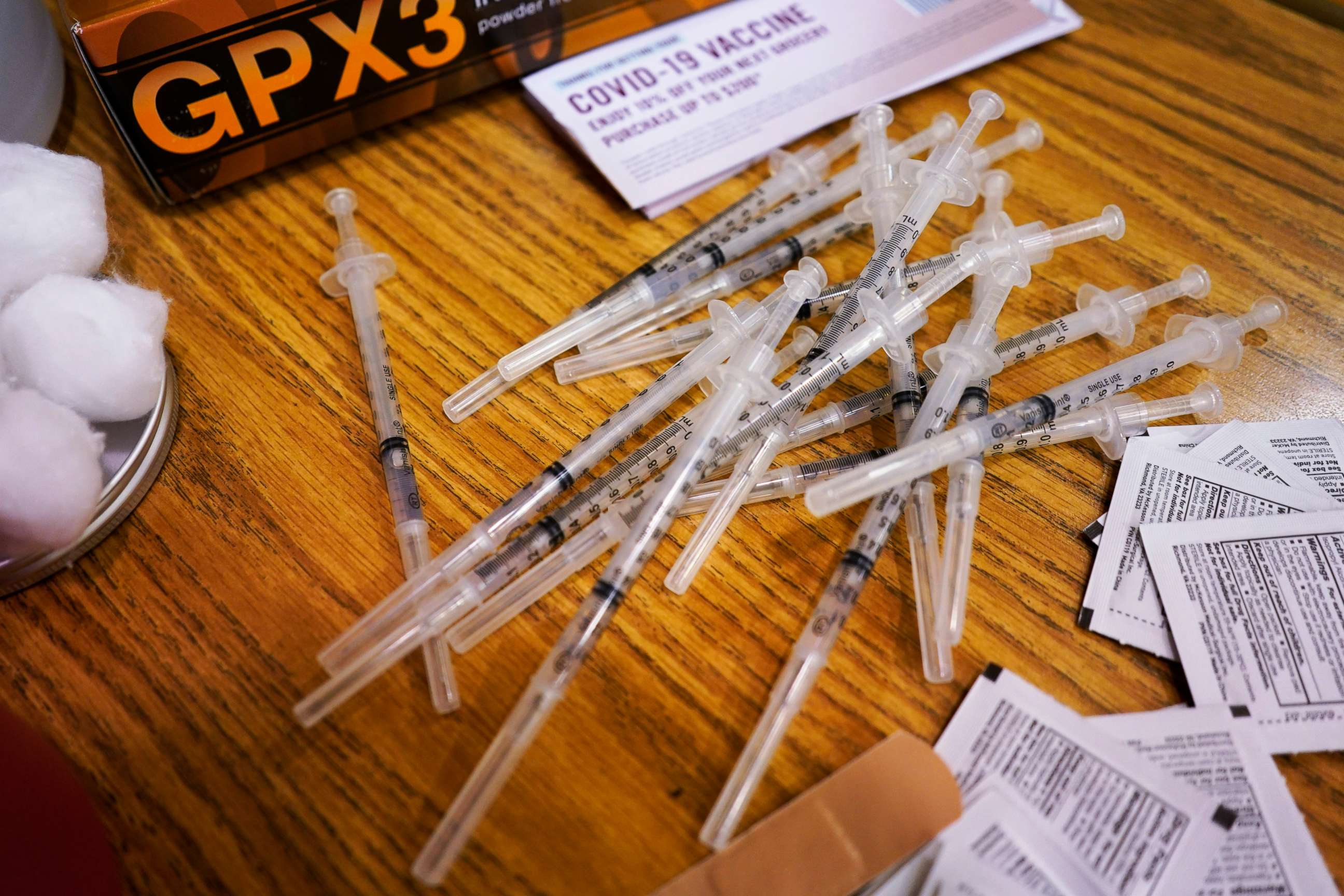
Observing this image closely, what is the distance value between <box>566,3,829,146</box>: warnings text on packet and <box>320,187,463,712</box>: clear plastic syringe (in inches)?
13.0

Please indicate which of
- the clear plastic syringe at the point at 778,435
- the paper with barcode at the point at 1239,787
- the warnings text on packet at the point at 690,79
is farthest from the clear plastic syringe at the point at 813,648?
the warnings text on packet at the point at 690,79

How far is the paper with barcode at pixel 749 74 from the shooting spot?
1.09 meters

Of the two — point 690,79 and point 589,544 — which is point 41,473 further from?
point 690,79

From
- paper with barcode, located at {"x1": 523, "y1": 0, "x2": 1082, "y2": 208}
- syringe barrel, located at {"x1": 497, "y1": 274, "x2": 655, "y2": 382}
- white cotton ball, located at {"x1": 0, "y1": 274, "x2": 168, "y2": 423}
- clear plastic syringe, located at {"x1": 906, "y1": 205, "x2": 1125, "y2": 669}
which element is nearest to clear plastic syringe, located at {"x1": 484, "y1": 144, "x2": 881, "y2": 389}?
syringe barrel, located at {"x1": 497, "y1": 274, "x2": 655, "y2": 382}

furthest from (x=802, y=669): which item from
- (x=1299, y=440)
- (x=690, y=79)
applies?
(x=690, y=79)

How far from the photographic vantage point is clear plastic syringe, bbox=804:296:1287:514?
746 mm

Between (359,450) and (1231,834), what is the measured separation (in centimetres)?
82

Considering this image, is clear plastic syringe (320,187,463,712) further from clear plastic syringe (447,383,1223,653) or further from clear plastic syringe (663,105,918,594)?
clear plastic syringe (663,105,918,594)

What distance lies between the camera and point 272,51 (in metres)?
0.93

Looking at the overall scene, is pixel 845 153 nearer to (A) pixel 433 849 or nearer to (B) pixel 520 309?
(B) pixel 520 309

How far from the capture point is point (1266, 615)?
2.56 ft

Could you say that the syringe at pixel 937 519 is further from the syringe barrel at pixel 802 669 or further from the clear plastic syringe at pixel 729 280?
the clear plastic syringe at pixel 729 280

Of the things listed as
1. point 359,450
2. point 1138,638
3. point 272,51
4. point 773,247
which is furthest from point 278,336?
point 1138,638

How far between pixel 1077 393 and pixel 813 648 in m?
0.40
